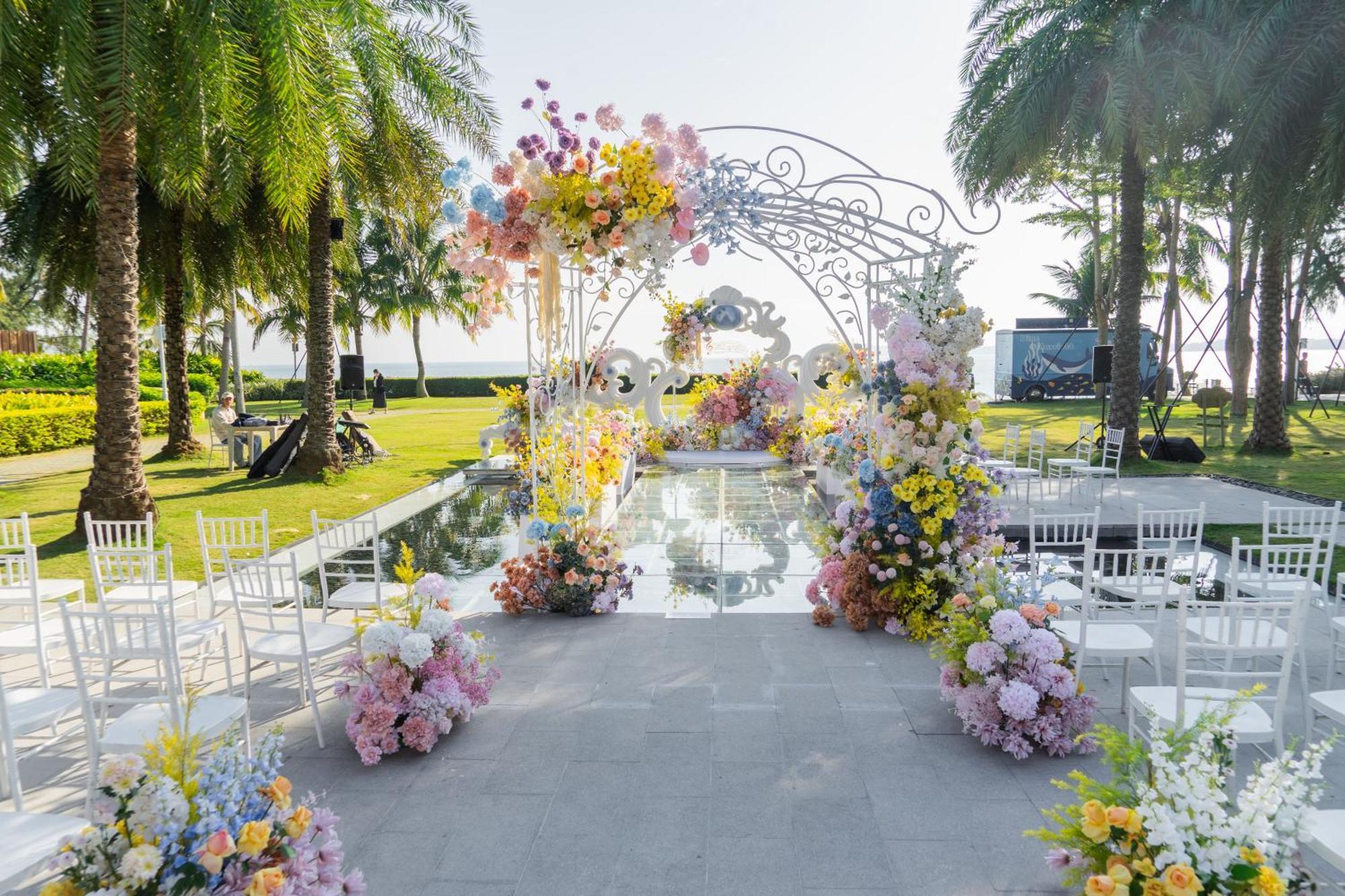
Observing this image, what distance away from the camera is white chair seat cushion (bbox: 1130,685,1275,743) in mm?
3426

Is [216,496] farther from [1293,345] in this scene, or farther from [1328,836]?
[1293,345]

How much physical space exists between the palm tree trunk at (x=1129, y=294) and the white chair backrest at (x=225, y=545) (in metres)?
13.2

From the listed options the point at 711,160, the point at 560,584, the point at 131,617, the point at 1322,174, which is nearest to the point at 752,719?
the point at 560,584

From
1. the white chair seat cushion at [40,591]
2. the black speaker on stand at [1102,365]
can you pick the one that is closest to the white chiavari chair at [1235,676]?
the white chair seat cushion at [40,591]

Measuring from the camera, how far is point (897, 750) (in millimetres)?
4250

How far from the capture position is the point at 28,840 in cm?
277

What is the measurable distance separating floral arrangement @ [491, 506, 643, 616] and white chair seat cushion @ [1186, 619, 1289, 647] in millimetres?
3788

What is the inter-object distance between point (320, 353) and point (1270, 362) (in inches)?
638

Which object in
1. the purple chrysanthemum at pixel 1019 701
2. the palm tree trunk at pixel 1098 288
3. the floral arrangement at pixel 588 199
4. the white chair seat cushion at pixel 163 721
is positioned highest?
the palm tree trunk at pixel 1098 288

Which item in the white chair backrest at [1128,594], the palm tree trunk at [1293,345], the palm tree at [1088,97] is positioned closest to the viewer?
the white chair backrest at [1128,594]

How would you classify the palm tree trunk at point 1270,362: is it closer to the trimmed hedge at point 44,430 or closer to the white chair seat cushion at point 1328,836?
the white chair seat cushion at point 1328,836

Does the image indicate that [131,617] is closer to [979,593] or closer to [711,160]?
[979,593]

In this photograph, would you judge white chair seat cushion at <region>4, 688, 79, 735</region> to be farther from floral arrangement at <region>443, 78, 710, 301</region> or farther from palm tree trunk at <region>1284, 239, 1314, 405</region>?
palm tree trunk at <region>1284, 239, 1314, 405</region>

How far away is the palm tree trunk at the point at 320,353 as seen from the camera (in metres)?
12.8
